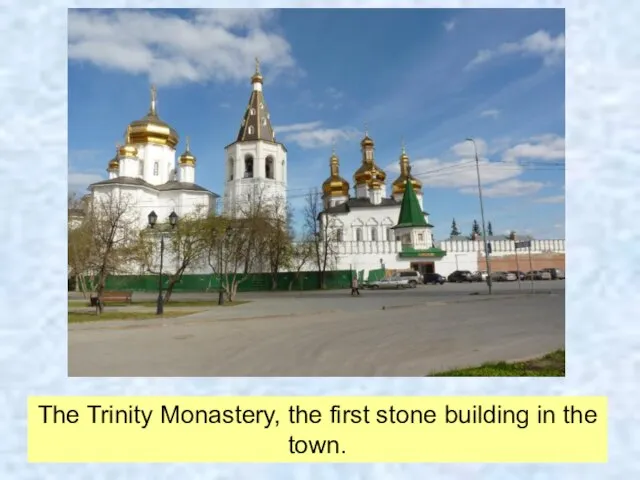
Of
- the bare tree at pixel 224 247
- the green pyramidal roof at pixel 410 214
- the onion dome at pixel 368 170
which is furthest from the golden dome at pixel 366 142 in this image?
the bare tree at pixel 224 247

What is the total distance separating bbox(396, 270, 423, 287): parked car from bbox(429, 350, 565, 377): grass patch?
20197 millimetres

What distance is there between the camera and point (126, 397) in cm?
382

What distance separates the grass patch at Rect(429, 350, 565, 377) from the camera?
473 cm

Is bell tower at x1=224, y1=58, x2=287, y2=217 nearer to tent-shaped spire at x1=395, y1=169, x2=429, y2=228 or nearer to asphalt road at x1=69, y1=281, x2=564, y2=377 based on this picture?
tent-shaped spire at x1=395, y1=169, x2=429, y2=228

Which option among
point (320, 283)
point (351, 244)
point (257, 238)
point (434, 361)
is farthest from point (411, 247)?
point (434, 361)

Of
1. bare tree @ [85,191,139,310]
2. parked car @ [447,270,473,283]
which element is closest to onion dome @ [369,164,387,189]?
parked car @ [447,270,473,283]

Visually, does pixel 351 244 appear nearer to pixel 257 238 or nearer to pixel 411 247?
pixel 411 247

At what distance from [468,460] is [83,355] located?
5.35m

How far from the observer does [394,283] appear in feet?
80.8

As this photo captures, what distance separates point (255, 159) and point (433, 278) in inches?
648

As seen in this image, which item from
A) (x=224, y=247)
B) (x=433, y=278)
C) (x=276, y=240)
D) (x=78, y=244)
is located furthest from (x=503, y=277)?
(x=78, y=244)

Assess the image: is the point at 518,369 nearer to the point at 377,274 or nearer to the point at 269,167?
the point at 377,274

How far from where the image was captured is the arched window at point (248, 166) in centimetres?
3409

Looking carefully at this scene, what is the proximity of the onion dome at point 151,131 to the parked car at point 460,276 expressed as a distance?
1031 inches
